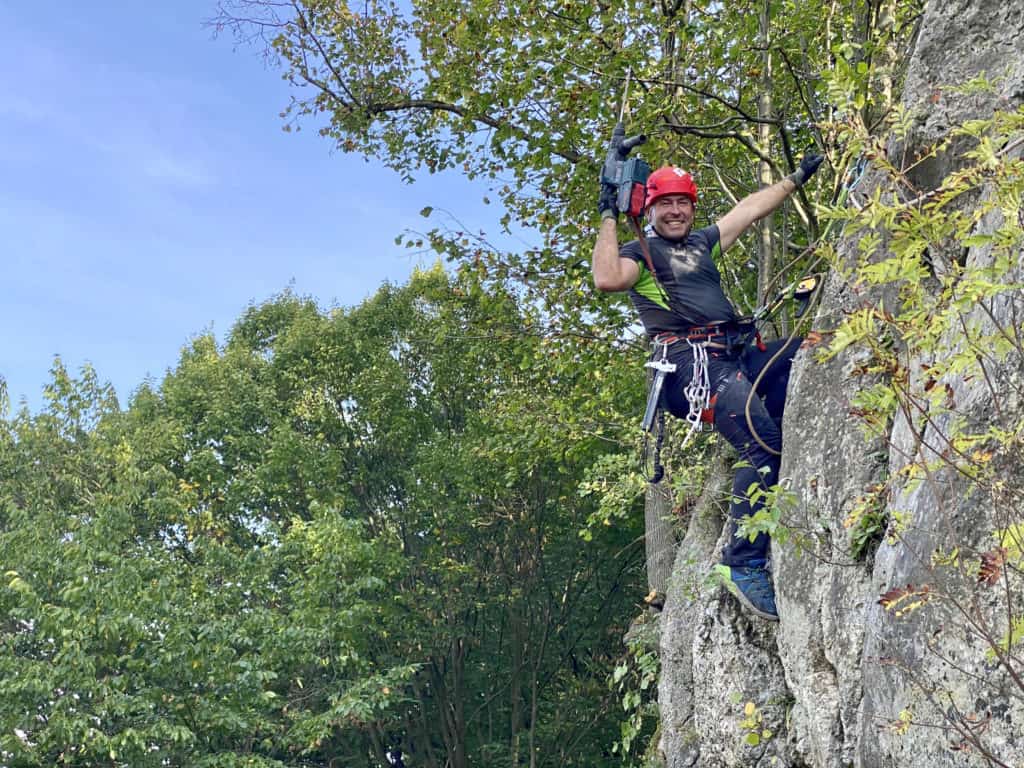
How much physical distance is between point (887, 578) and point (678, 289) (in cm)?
240

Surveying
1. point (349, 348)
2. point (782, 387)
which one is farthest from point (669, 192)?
point (349, 348)

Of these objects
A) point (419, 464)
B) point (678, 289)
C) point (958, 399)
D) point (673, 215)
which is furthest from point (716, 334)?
point (419, 464)

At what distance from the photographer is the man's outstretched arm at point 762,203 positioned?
21.0 feet

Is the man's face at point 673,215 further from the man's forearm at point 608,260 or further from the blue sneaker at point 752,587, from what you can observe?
the blue sneaker at point 752,587

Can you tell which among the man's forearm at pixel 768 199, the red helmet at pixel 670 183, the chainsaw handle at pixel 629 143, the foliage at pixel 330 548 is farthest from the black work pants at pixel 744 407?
the foliage at pixel 330 548

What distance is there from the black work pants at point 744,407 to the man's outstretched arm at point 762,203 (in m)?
0.71

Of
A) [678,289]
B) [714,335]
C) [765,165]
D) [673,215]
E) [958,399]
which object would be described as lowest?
[958,399]

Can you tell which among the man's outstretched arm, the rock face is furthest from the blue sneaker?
the man's outstretched arm

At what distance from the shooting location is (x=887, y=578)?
14.4 ft

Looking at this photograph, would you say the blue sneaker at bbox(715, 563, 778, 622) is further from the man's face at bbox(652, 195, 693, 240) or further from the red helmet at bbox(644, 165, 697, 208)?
the red helmet at bbox(644, 165, 697, 208)

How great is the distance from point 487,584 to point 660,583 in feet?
42.5

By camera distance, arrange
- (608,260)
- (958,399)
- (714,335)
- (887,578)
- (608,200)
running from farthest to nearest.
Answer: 1. (714,335)
2. (608,260)
3. (608,200)
4. (887,578)
5. (958,399)

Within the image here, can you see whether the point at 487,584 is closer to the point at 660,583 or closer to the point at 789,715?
the point at 660,583

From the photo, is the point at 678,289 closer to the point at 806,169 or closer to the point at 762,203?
the point at 762,203
